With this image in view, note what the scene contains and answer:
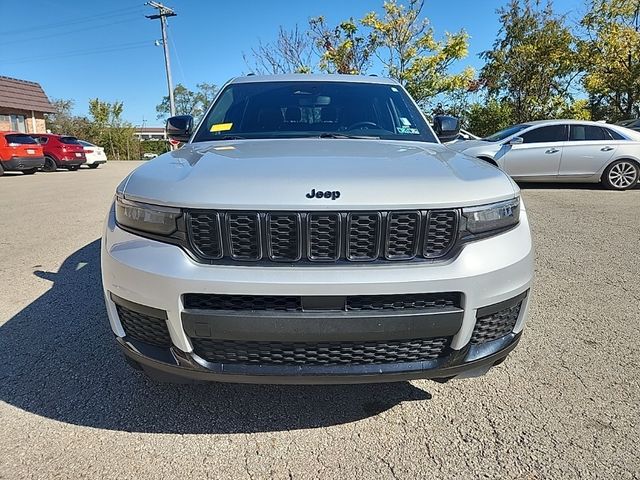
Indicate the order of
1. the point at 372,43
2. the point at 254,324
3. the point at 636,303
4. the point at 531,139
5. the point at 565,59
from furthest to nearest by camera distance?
the point at 372,43 → the point at 565,59 → the point at 531,139 → the point at 636,303 → the point at 254,324

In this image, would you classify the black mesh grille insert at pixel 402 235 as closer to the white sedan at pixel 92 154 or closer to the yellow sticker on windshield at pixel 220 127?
the yellow sticker on windshield at pixel 220 127

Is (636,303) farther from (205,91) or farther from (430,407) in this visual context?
(205,91)

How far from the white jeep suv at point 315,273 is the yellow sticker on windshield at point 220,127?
3.94ft

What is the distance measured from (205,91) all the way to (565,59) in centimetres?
6992

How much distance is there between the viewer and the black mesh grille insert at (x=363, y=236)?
68.9 inches

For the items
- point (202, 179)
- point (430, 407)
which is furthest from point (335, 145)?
point (430, 407)

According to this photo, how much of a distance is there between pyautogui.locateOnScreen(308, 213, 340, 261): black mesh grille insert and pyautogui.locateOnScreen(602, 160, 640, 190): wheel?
1020cm

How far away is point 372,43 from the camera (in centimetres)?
1881

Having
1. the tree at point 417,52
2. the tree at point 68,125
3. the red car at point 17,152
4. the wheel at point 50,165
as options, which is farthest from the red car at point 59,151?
the tree at point 68,125

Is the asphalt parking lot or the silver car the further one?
the silver car

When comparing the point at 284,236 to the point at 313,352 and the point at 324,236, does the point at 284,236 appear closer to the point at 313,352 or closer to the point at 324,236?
the point at 324,236

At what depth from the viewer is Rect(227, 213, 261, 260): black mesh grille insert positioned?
1.74 meters

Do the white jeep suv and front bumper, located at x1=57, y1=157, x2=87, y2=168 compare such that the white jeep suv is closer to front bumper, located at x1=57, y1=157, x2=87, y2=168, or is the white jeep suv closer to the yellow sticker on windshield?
the yellow sticker on windshield

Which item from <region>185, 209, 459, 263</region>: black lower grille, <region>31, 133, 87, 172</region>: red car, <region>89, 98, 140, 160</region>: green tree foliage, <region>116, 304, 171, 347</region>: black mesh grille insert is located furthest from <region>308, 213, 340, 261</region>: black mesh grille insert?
<region>89, 98, 140, 160</region>: green tree foliage
